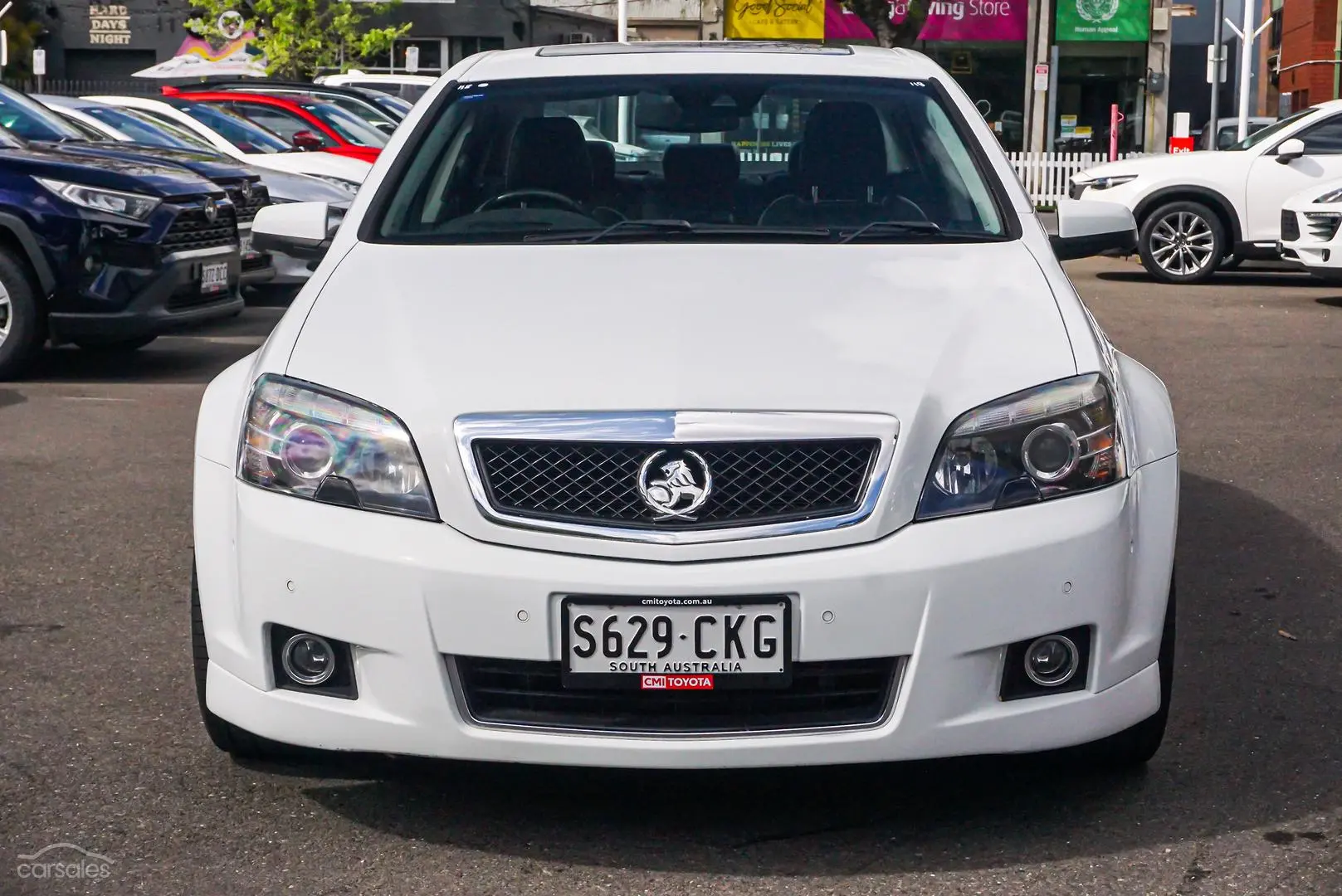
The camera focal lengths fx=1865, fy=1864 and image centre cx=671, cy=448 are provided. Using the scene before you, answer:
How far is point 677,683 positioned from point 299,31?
33388 mm

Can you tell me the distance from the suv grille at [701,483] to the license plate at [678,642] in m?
0.14

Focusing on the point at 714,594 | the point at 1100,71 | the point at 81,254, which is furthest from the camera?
the point at 1100,71

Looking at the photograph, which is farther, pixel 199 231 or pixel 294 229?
pixel 199 231

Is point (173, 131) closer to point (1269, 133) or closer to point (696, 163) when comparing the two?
point (1269, 133)

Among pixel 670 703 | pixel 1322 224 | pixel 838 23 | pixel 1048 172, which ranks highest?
pixel 838 23

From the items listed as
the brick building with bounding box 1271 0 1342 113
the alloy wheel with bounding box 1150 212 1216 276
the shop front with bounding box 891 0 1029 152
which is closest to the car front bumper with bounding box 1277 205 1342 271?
the alloy wheel with bounding box 1150 212 1216 276

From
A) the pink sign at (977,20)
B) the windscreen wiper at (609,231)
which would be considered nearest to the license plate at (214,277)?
the windscreen wiper at (609,231)

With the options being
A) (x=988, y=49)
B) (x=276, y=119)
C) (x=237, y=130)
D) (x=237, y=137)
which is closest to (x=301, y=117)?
(x=276, y=119)

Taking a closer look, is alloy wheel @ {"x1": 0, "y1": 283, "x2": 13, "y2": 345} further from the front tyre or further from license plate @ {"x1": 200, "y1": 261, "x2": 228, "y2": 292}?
the front tyre

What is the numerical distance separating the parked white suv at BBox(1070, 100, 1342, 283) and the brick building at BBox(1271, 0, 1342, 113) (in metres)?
36.0

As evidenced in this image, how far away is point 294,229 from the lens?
479 centimetres

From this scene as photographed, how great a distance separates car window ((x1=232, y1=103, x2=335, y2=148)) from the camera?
1758cm

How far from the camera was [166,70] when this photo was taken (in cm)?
3859

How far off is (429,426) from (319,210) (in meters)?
1.77
